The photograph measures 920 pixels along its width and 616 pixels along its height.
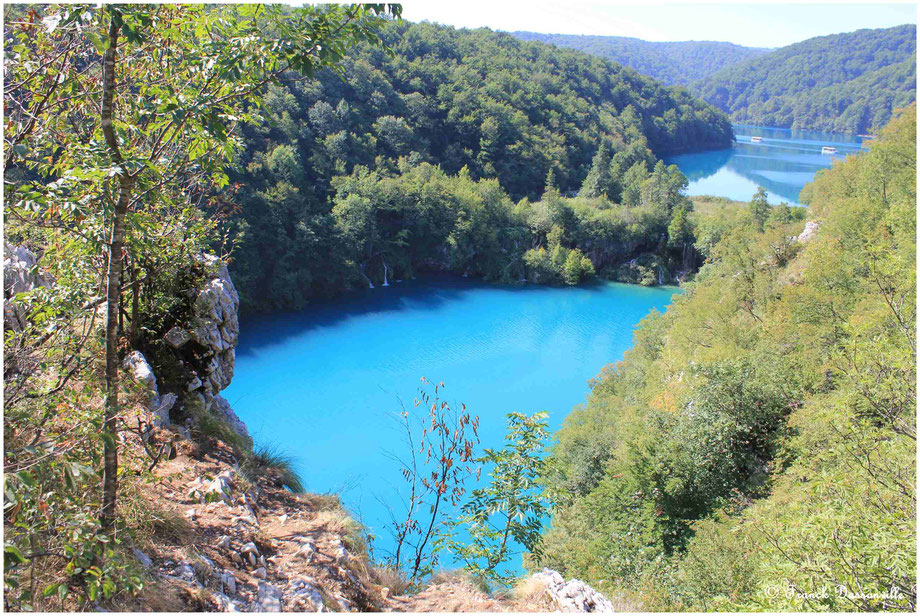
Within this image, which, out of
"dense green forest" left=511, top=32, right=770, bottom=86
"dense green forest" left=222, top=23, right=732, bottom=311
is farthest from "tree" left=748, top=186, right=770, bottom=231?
"dense green forest" left=511, top=32, right=770, bottom=86

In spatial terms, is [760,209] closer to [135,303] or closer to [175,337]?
[175,337]

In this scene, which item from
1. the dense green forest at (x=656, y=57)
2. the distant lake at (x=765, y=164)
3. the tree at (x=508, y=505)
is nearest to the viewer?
the tree at (x=508, y=505)

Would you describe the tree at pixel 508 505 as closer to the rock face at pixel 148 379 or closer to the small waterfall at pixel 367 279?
the rock face at pixel 148 379

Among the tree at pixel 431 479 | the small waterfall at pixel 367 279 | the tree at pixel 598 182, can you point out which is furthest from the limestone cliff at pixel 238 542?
the tree at pixel 598 182

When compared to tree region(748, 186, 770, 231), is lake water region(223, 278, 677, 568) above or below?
below

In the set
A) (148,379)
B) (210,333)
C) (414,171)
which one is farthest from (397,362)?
(414,171)

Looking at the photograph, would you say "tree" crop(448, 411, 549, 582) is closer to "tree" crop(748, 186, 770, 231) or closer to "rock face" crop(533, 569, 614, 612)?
"rock face" crop(533, 569, 614, 612)

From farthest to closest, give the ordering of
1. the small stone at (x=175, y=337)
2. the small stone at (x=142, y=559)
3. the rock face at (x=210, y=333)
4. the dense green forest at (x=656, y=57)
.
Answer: the dense green forest at (x=656, y=57), the rock face at (x=210, y=333), the small stone at (x=175, y=337), the small stone at (x=142, y=559)

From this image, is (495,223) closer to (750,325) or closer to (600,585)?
(750,325)
